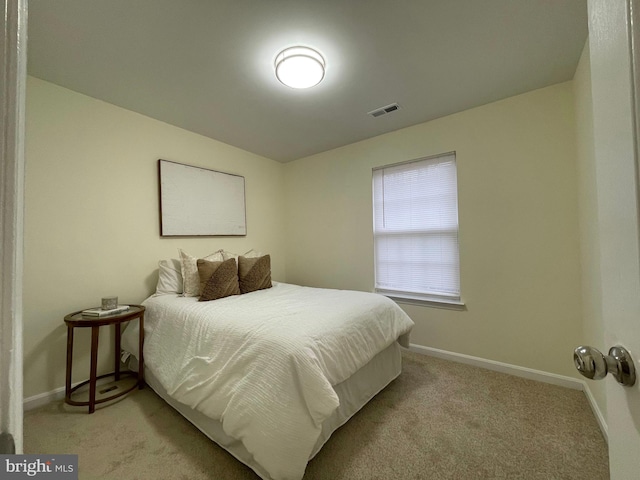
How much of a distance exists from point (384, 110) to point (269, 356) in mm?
2318

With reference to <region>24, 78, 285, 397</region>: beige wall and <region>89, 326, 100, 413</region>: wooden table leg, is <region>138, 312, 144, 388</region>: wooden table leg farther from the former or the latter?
<region>24, 78, 285, 397</region>: beige wall

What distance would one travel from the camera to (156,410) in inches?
71.4

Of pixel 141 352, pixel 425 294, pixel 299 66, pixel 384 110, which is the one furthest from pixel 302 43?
pixel 141 352

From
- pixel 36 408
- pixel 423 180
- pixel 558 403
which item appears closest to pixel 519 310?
pixel 558 403

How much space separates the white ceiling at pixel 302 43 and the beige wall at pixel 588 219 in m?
0.23

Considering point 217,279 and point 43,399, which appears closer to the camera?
point 43,399

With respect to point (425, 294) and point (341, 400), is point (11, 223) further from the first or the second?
point (425, 294)

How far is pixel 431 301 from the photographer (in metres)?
2.62

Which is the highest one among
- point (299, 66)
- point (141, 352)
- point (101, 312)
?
point (299, 66)

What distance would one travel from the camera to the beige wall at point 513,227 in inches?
79.0

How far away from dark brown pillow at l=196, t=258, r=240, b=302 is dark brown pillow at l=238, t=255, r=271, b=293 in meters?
0.11

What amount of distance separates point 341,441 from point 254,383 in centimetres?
70

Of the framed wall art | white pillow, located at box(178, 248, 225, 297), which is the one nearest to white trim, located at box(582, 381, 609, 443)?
white pillow, located at box(178, 248, 225, 297)

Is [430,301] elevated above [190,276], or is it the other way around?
[190,276]
